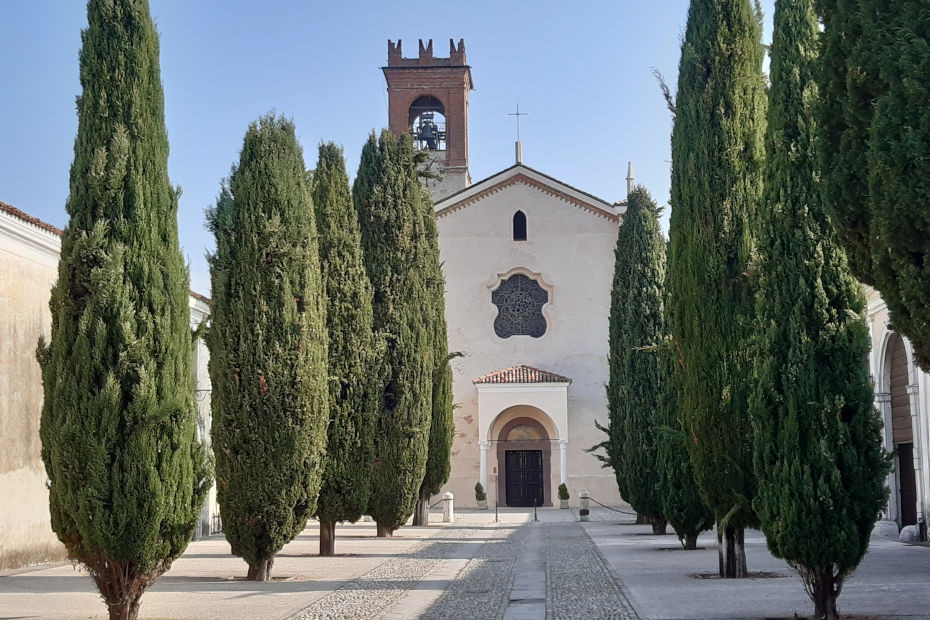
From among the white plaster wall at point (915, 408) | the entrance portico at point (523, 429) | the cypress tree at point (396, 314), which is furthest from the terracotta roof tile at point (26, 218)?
the entrance portico at point (523, 429)

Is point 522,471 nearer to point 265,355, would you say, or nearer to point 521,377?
point 521,377

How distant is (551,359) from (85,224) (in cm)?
2732

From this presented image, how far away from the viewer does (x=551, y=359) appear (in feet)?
118

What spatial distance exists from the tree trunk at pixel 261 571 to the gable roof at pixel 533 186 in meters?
23.8

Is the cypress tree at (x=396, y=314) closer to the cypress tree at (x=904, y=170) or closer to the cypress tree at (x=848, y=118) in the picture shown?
the cypress tree at (x=848, y=118)

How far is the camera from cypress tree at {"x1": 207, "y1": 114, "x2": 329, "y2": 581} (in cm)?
1317

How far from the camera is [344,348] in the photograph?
17703 millimetres

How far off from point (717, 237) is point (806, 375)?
145 inches

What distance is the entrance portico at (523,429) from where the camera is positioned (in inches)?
1352

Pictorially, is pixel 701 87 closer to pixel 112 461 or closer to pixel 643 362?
pixel 112 461

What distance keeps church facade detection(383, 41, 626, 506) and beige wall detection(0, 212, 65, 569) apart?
1987cm

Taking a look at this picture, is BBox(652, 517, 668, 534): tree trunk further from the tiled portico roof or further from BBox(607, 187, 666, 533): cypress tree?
the tiled portico roof

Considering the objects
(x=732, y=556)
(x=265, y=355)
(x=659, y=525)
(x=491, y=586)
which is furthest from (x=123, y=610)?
(x=659, y=525)

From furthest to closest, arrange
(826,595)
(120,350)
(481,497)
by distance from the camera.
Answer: (481,497), (120,350), (826,595)
